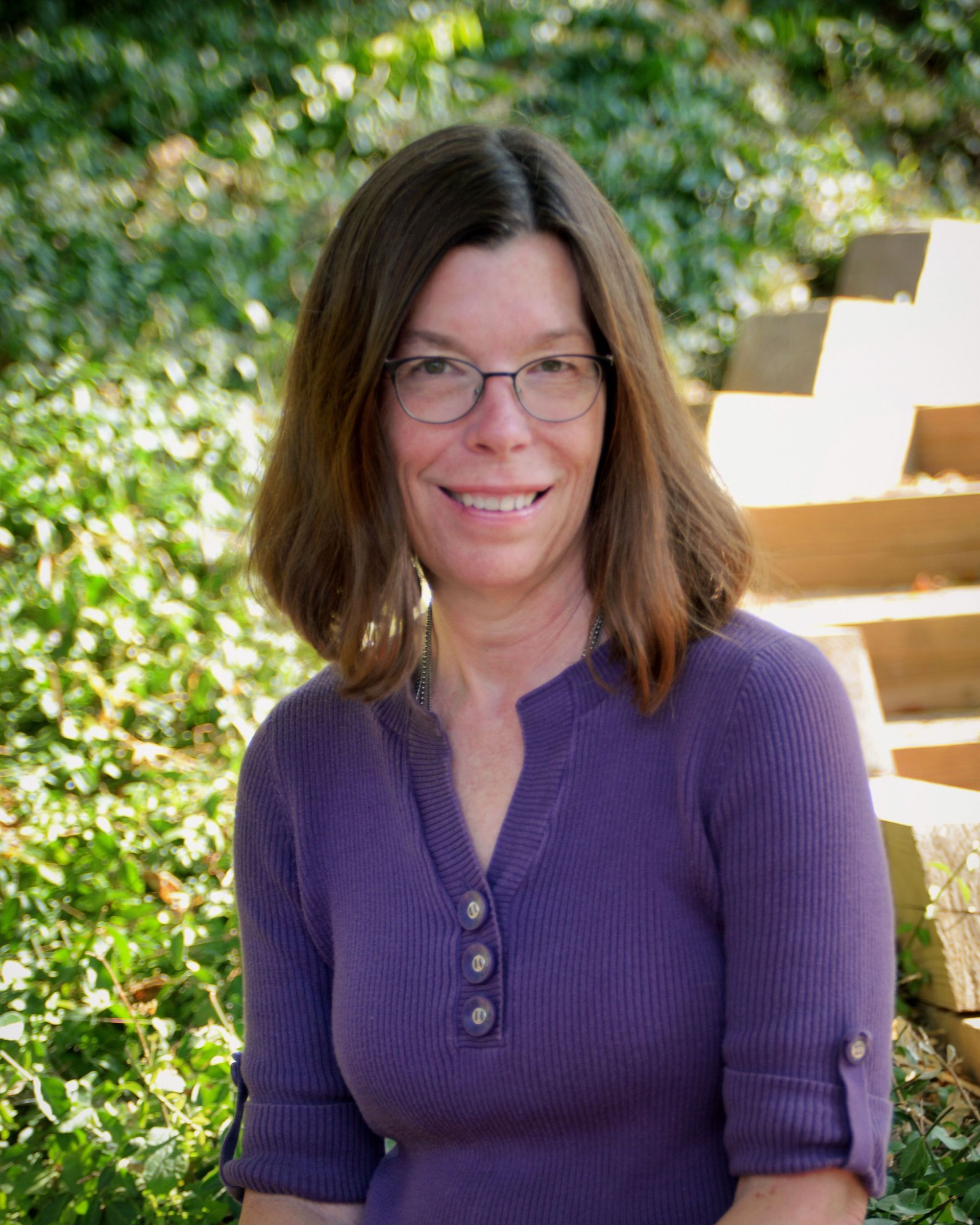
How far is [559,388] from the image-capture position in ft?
4.95

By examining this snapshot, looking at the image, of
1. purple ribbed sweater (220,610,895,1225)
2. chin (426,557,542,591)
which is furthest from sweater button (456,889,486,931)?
chin (426,557,542,591)

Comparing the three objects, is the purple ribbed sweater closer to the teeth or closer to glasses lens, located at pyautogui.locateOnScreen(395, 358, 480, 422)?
the teeth

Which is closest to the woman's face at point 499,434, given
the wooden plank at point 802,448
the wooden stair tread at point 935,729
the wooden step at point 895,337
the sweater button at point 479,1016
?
the sweater button at point 479,1016

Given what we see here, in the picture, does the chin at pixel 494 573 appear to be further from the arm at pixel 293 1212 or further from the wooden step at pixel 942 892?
the wooden step at pixel 942 892

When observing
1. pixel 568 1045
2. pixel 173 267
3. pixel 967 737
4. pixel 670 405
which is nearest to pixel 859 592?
pixel 967 737

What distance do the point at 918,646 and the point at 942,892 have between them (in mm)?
1138

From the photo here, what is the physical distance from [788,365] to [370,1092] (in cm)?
360

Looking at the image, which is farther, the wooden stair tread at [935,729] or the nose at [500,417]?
the wooden stair tread at [935,729]

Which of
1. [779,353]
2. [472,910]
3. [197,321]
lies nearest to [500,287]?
[472,910]

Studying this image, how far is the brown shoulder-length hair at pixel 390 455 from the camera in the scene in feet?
4.80

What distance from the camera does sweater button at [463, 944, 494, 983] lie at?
141 centimetres

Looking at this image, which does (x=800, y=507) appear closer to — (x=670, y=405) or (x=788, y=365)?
(x=788, y=365)

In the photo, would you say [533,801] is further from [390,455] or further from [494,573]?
[390,455]

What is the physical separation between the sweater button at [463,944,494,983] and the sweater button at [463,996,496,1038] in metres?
0.02
